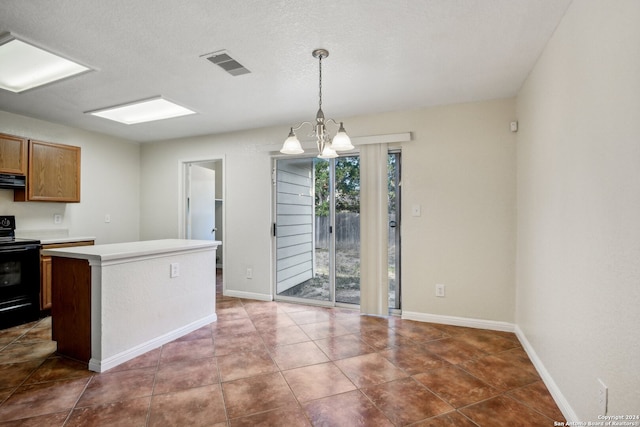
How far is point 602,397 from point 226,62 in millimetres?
3069

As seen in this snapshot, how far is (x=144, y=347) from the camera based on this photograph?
2.64m

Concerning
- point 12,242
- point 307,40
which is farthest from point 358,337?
point 12,242

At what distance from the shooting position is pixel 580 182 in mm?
1656

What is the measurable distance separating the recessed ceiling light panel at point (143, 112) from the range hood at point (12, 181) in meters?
1.09

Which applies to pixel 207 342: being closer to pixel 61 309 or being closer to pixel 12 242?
pixel 61 309

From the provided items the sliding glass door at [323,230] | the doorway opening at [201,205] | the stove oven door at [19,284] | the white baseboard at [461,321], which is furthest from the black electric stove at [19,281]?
the white baseboard at [461,321]

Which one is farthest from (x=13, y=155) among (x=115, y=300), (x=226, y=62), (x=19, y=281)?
(x=226, y=62)

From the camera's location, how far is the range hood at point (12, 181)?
3.42 m

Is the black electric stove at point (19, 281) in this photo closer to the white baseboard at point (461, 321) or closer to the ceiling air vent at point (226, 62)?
the ceiling air vent at point (226, 62)

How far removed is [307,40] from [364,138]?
1668 mm

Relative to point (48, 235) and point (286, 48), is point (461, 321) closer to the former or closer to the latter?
point (286, 48)

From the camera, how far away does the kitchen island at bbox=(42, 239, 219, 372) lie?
7.64ft
